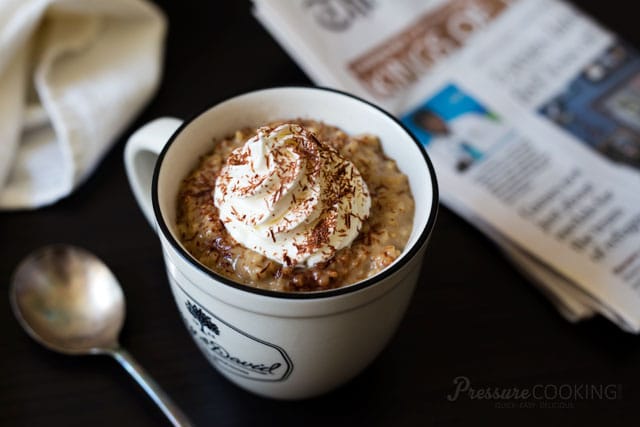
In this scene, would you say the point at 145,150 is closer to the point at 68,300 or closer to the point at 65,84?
the point at 68,300

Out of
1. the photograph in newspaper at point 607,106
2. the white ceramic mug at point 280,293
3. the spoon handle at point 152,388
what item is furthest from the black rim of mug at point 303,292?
the photograph in newspaper at point 607,106

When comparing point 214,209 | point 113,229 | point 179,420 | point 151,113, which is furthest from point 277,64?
point 179,420

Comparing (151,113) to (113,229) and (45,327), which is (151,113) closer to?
(113,229)

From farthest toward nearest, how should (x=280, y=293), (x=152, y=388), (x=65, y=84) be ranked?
(x=65, y=84) < (x=152, y=388) < (x=280, y=293)

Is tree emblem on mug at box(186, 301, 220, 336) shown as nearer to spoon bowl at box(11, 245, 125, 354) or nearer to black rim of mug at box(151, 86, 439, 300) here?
black rim of mug at box(151, 86, 439, 300)

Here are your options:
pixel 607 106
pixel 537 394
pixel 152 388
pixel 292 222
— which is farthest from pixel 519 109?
pixel 152 388
